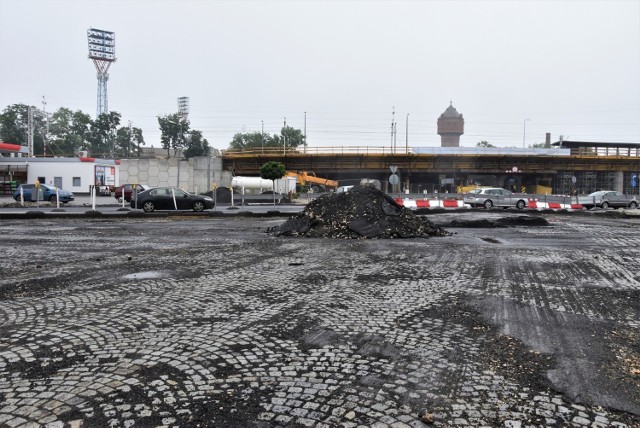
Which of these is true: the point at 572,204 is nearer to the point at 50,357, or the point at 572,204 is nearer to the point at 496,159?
the point at 496,159

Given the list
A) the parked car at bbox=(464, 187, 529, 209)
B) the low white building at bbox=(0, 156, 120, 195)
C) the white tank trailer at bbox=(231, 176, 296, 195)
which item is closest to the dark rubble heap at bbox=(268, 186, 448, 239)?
the parked car at bbox=(464, 187, 529, 209)

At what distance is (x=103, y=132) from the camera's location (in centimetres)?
10431

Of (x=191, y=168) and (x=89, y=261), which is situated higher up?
(x=191, y=168)

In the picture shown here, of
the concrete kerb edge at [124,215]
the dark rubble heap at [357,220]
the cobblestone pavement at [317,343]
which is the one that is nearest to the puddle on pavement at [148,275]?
the cobblestone pavement at [317,343]

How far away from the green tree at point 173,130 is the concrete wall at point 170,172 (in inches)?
1985

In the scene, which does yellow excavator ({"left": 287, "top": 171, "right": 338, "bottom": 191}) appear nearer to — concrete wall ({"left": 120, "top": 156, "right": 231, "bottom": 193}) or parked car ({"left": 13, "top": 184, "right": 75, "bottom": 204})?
concrete wall ({"left": 120, "top": 156, "right": 231, "bottom": 193})

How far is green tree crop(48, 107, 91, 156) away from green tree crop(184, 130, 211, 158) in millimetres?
23518

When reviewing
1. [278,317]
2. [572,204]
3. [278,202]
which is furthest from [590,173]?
[278,317]

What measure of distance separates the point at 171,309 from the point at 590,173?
72614 millimetres

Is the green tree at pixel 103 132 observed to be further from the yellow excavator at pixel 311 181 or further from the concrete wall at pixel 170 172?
the yellow excavator at pixel 311 181

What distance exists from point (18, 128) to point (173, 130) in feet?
114

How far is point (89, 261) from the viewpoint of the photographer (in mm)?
9641

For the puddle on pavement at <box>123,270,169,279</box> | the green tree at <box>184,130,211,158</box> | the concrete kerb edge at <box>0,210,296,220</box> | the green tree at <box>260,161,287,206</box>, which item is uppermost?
the green tree at <box>184,130,211,158</box>

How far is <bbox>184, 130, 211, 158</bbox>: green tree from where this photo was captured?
103 meters
